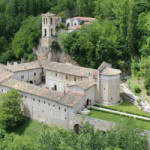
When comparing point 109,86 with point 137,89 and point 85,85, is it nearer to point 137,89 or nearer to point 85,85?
point 85,85

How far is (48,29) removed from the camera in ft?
218

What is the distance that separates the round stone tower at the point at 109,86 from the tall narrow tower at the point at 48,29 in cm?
2192

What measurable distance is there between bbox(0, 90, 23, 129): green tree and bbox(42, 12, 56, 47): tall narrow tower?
21.1m

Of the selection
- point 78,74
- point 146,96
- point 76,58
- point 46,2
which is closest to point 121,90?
point 146,96

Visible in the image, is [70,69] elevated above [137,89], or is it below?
above

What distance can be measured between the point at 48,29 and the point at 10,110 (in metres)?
24.5

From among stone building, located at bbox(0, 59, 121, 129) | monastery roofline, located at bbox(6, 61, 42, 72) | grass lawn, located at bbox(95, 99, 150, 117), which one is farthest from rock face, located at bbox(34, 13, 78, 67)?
grass lawn, located at bbox(95, 99, 150, 117)

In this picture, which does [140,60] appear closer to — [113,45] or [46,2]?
[113,45]

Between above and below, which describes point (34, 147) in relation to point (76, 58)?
below

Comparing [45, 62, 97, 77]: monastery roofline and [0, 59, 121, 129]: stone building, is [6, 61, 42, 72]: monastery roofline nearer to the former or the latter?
[0, 59, 121, 129]: stone building

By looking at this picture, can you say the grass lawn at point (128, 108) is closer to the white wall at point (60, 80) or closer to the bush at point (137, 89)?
the bush at point (137, 89)

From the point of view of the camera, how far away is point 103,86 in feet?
160

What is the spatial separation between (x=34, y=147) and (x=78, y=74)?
19659mm

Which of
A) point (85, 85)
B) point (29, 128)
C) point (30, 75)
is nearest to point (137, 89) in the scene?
point (85, 85)
